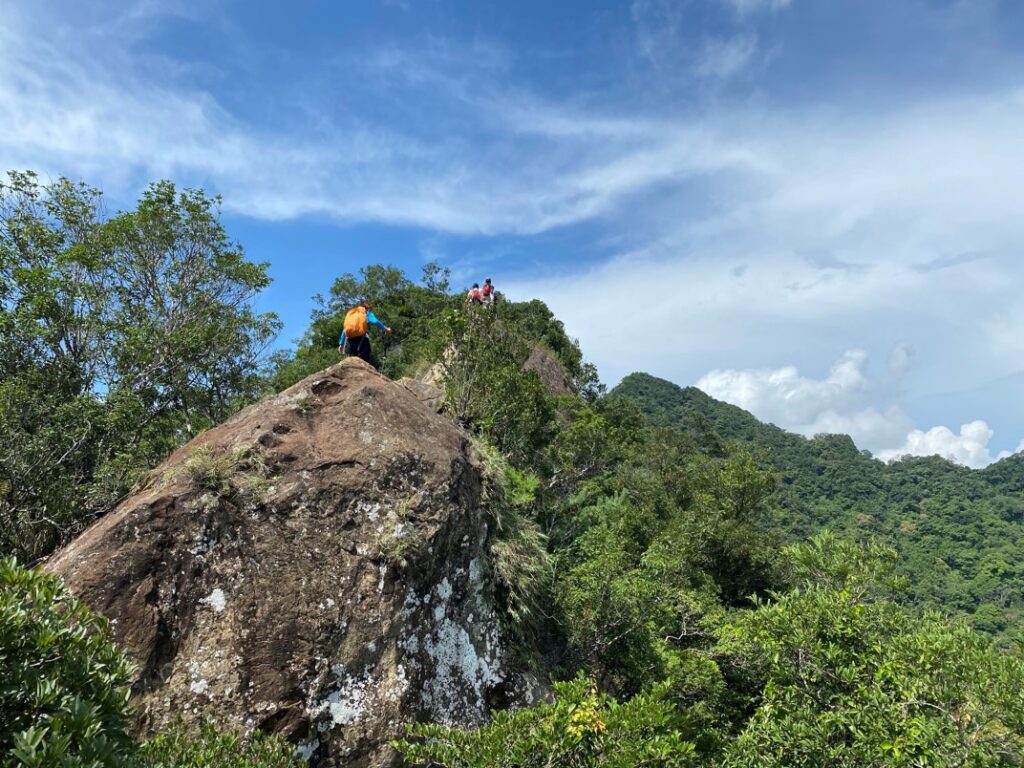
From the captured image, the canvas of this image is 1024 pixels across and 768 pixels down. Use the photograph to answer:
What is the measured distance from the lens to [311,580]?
7.17 m

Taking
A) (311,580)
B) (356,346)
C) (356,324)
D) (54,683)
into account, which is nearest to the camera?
(54,683)

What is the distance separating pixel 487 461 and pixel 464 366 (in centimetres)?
434

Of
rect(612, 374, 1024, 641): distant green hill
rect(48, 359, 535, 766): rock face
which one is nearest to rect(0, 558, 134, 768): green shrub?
rect(48, 359, 535, 766): rock face

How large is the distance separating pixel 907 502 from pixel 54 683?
116609 millimetres

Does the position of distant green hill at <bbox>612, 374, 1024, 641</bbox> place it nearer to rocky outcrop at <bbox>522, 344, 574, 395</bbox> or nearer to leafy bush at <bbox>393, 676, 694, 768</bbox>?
rocky outcrop at <bbox>522, 344, 574, 395</bbox>

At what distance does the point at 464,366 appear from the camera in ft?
45.9

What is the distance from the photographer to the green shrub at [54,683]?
2945 millimetres

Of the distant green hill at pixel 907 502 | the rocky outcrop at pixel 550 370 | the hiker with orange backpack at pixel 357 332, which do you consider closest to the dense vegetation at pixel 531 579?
the hiker with orange backpack at pixel 357 332

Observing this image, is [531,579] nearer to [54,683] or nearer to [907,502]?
[54,683]

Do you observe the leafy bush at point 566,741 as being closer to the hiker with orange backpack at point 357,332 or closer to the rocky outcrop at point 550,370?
the hiker with orange backpack at point 357,332

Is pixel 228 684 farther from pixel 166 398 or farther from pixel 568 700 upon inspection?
pixel 166 398

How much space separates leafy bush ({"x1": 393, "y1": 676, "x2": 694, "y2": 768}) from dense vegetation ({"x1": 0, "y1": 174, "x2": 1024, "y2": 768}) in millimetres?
26

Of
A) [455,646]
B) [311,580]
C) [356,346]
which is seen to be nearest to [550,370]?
[356,346]

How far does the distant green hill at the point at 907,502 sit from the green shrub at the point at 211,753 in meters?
53.5
